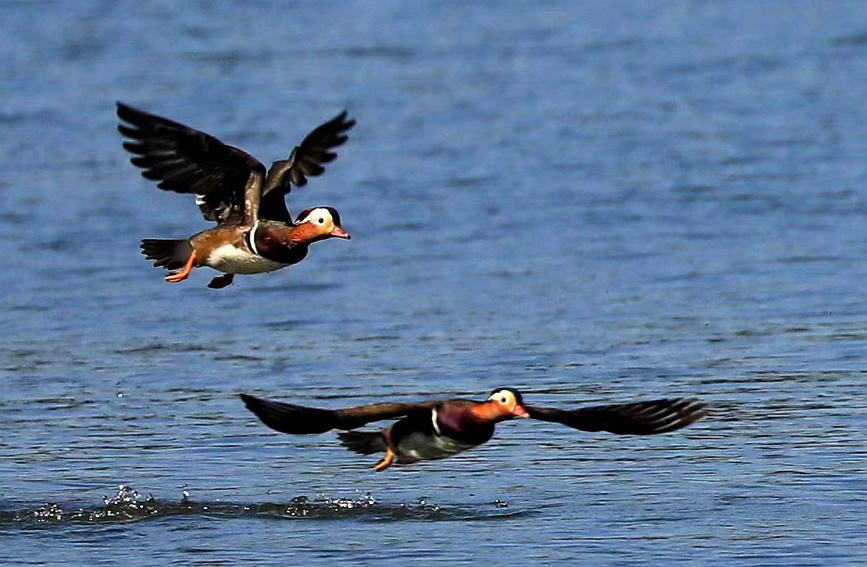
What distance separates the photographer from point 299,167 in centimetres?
1019

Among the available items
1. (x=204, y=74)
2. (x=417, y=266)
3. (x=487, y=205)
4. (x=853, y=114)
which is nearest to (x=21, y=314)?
(x=417, y=266)

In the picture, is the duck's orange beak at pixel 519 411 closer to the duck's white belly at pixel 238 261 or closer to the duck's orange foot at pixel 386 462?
the duck's orange foot at pixel 386 462

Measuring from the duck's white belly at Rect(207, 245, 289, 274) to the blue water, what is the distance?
1514mm

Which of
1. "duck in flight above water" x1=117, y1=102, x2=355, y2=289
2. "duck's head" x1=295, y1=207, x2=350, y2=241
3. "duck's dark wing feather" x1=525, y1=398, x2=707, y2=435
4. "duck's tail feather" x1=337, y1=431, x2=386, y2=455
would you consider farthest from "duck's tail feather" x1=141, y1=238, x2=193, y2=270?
"duck's dark wing feather" x1=525, y1=398, x2=707, y2=435

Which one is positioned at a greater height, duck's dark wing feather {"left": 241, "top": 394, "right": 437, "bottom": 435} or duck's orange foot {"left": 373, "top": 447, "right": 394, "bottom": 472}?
duck's dark wing feather {"left": 241, "top": 394, "right": 437, "bottom": 435}

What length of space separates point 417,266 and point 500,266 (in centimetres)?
67

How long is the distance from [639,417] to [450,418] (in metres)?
0.81

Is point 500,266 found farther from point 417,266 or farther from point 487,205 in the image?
point 487,205

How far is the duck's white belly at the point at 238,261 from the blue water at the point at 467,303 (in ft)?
4.97

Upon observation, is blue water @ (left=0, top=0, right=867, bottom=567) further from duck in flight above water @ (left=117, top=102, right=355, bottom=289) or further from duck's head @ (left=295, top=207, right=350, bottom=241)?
duck's head @ (left=295, top=207, right=350, bottom=241)

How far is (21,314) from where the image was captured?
16.4m

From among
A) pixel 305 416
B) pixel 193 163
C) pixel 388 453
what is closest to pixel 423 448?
pixel 388 453

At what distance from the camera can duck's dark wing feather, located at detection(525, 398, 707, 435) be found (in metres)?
8.79

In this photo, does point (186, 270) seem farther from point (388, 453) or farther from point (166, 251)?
point (388, 453)
